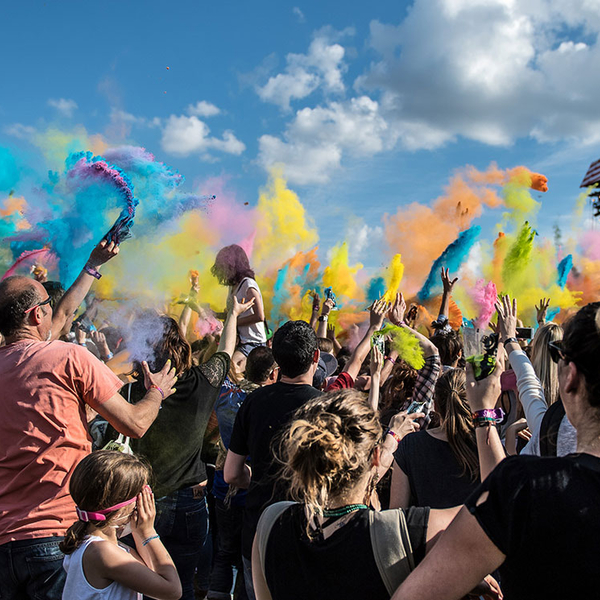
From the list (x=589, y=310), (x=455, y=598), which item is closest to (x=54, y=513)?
(x=455, y=598)

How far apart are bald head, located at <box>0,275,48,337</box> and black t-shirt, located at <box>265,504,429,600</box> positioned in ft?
5.67

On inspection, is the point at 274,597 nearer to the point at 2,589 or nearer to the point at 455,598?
the point at 455,598

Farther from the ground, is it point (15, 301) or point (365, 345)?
point (365, 345)

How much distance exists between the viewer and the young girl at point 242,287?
5.12 meters

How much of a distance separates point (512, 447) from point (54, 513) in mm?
2482

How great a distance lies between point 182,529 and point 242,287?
237 centimetres

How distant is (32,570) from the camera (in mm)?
2338

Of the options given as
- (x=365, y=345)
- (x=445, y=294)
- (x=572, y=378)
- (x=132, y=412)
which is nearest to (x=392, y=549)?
(x=572, y=378)

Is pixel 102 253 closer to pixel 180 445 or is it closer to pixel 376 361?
pixel 180 445

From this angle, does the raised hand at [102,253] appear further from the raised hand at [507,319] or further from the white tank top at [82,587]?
the raised hand at [507,319]

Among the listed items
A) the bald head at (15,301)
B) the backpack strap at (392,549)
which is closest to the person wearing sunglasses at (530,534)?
the backpack strap at (392,549)

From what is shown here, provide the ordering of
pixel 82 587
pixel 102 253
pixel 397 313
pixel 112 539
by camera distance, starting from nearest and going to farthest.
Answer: pixel 82 587 → pixel 112 539 → pixel 102 253 → pixel 397 313

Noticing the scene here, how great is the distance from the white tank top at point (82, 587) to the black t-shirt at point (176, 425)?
1.04m

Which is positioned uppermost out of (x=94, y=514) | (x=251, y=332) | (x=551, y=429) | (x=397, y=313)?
(x=397, y=313)
